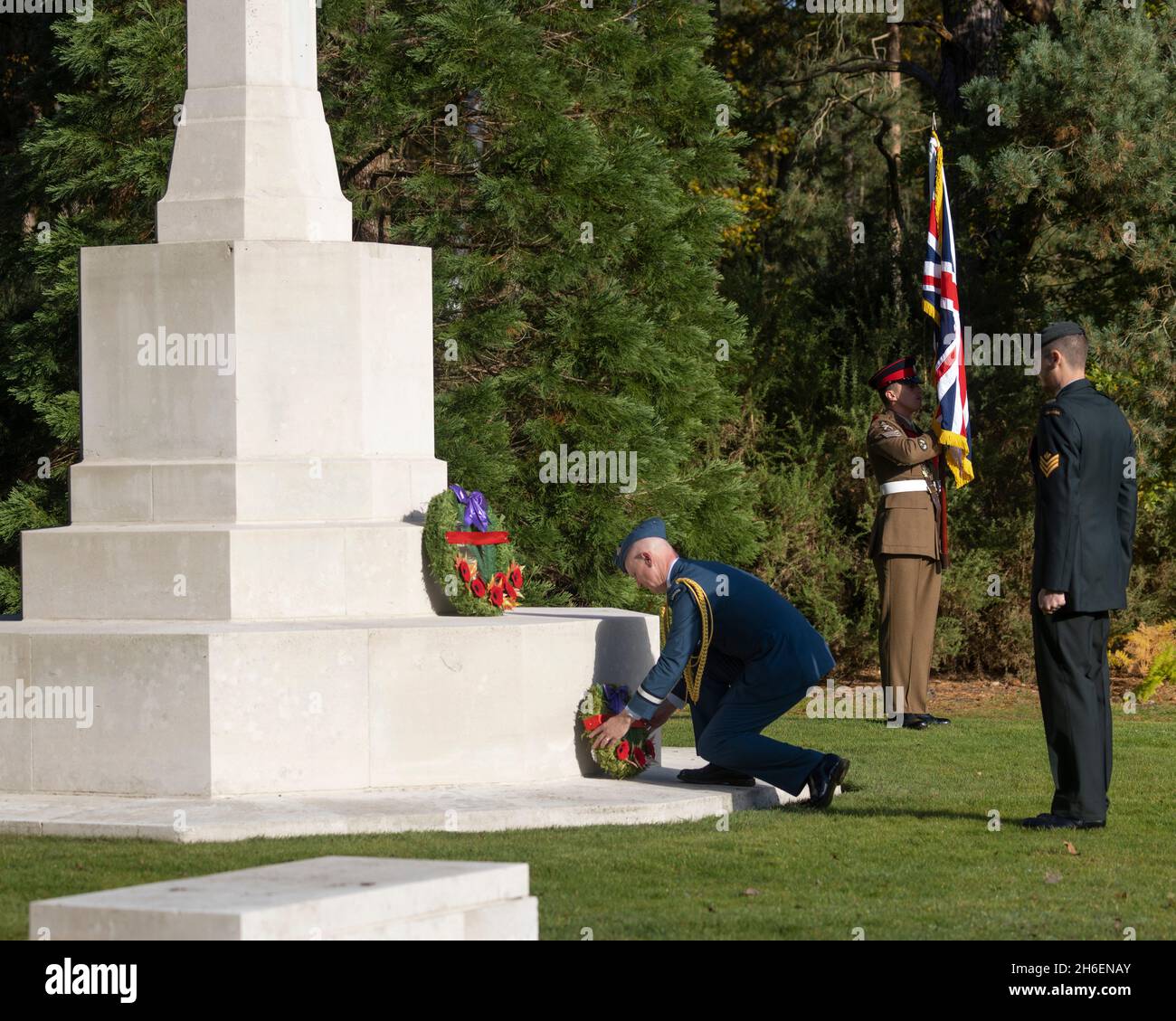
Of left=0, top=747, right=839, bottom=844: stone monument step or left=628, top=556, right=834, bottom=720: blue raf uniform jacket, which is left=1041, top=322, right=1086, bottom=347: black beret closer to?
left=628, top=556, right=834, bottom=720: blue raf uniform jacket

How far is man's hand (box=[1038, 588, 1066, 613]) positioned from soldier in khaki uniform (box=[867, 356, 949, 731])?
191 inches

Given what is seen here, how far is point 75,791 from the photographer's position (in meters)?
8.95

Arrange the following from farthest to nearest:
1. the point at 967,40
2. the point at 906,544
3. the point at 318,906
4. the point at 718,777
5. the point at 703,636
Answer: the point at 967,40 → the point at 906,544 → the point at 718,777 → the point at 703,636 → the point at 318,906

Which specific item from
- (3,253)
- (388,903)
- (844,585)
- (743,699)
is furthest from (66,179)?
(388,903)

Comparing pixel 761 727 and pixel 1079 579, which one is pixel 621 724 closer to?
pixel 761 727

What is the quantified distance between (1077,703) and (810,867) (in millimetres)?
1562

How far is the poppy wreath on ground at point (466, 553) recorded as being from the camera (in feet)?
32.2

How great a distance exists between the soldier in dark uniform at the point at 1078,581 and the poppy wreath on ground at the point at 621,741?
2.01 m

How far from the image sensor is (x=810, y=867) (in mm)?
7418

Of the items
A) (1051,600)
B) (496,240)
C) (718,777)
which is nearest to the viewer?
(1051,600)

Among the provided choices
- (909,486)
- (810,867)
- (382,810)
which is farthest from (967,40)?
(810,867)

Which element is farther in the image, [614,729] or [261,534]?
[261,534]

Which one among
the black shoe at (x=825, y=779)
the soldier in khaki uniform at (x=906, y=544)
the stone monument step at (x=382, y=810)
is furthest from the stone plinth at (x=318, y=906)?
the soldier in khaki uniform at (x=906, y=544)
